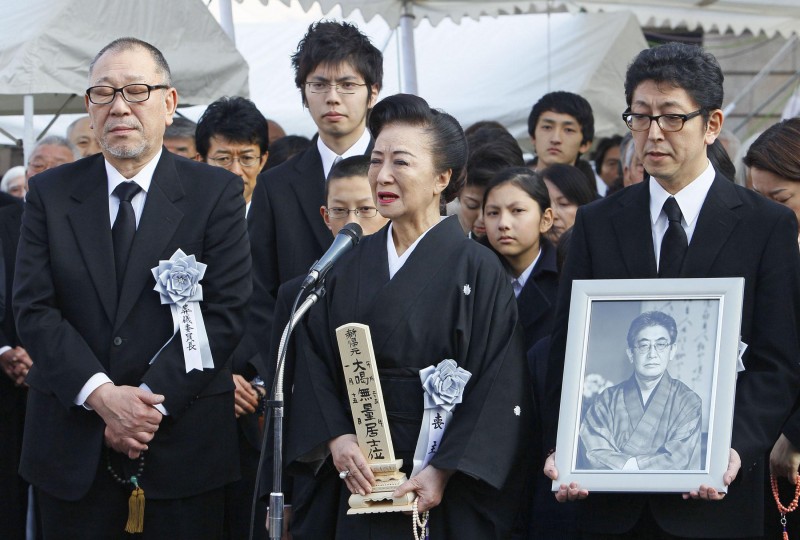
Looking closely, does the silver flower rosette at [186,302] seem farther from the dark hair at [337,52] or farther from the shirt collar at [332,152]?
the dark hair at [337,52]

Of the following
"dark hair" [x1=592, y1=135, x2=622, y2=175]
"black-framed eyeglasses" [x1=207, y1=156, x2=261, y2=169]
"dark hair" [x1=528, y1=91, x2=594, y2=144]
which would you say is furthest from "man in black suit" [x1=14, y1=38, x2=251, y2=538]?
"dark hair" [x1=592, y1=135, x2=622, y2=175]

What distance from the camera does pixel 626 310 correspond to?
366cm

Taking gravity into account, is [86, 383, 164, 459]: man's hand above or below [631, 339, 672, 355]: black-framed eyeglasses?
below

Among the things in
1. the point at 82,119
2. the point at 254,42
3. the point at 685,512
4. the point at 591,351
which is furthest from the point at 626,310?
the point at 254,42

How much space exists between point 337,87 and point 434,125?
3.98ft

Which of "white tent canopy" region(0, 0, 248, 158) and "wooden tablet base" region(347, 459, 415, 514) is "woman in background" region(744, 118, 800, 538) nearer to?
"wooden tablet base" region(347, 459, 415, 514)

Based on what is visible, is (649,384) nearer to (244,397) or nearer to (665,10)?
(244,397)

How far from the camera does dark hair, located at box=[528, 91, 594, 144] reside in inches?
287

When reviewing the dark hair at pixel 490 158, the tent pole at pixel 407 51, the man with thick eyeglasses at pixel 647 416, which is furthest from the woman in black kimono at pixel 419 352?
the tent pole at pixel 407 51

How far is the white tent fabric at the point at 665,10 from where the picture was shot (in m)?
9.17

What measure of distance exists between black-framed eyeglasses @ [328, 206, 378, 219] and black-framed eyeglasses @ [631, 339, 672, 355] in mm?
1456

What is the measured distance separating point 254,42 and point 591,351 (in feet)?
26.9

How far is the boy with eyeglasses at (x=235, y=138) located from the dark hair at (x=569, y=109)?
6.46ft

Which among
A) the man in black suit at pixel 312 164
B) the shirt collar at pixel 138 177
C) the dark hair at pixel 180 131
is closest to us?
the shirt collar at pixel 138 177
